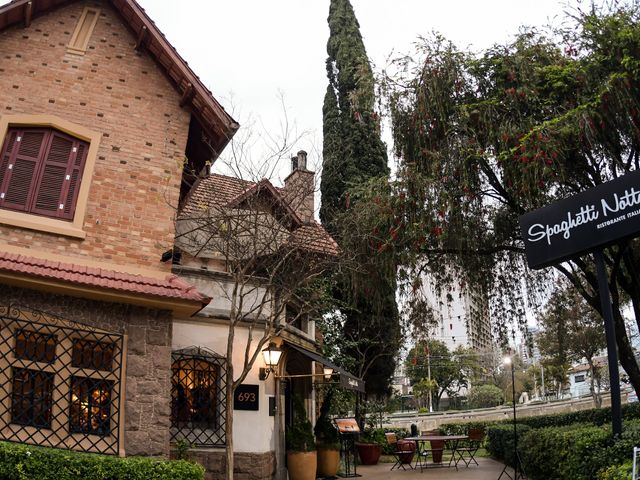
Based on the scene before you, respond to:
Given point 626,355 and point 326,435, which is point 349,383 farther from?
point 626,355

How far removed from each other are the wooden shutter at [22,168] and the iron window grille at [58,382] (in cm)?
187

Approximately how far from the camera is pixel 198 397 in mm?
11547

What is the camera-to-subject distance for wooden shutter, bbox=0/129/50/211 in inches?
387

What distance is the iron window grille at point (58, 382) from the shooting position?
8.71 metres

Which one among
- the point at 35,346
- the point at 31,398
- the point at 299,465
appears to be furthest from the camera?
the point at 299,465

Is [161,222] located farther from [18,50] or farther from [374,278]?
[374,278]

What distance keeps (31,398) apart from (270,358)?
4615 mm

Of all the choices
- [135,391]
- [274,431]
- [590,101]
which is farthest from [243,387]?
[590,101]

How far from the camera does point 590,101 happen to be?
11602 millimetres

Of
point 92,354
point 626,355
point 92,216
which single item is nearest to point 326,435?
point 626,355

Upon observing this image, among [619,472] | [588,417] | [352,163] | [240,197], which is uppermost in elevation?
[352,163]

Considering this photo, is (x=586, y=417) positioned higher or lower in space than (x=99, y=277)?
lower

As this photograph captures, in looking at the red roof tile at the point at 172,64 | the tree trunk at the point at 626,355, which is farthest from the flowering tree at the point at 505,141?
the red roof tile at the point at 172,64

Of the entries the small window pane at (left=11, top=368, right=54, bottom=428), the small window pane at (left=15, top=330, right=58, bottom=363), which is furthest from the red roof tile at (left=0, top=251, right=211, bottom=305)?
the small window pane at (left=11, top=368, right=54, bottom=428)
